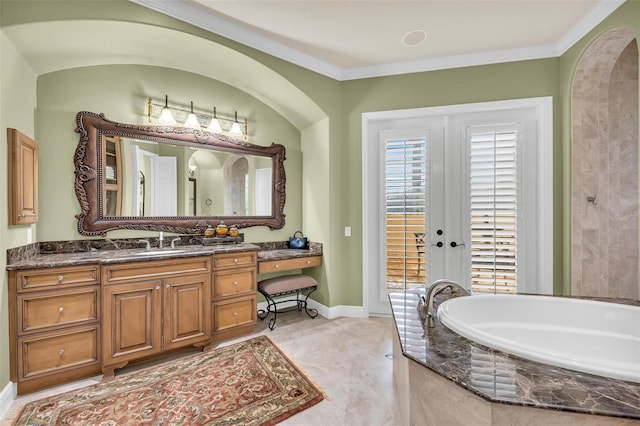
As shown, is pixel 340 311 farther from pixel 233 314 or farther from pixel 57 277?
pixel 57 277

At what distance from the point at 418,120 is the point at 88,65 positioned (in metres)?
3.26

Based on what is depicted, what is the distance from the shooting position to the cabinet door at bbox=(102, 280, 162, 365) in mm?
Answer: 2078

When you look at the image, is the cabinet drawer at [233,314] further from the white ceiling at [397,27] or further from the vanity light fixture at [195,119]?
the white ceiling at [397,27]

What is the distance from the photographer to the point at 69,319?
198 centimetres

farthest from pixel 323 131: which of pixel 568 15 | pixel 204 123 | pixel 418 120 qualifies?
pixel 568 15

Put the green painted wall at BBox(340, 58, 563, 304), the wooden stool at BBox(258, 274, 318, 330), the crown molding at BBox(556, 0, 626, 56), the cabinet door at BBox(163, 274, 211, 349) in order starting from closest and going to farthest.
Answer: the crown molding at BBox(556, 0, 626, 56), the cabinet door at BBox(163, 274, 211, 349), the green painted wall at BBox(340, 58, 563, 304), the wooden stool at BBox(258, 274, 318, 330)

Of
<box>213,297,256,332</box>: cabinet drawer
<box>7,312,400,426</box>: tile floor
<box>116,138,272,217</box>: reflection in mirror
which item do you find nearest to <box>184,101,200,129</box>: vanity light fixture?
<box>116,138,272,217</box>: reflection in mirror

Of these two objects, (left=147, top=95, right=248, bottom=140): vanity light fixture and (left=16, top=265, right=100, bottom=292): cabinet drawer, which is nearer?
(left=16, top=265, right=100, bottom=292): cabinet drawer

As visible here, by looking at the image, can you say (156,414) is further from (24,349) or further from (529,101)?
(529,101)

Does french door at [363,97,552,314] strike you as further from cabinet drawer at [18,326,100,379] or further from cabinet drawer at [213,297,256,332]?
cabinet drawer at [18,326,100,379]

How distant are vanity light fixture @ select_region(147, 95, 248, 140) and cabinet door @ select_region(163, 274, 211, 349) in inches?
64.0

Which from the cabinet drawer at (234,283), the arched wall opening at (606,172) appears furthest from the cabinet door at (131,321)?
the arched wall opening at (606,172)

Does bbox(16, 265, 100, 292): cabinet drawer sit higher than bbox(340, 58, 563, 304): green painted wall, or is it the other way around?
bbox(340, 58, 563, 304): green painted wall

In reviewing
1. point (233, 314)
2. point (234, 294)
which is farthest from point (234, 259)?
point (233, 314)
